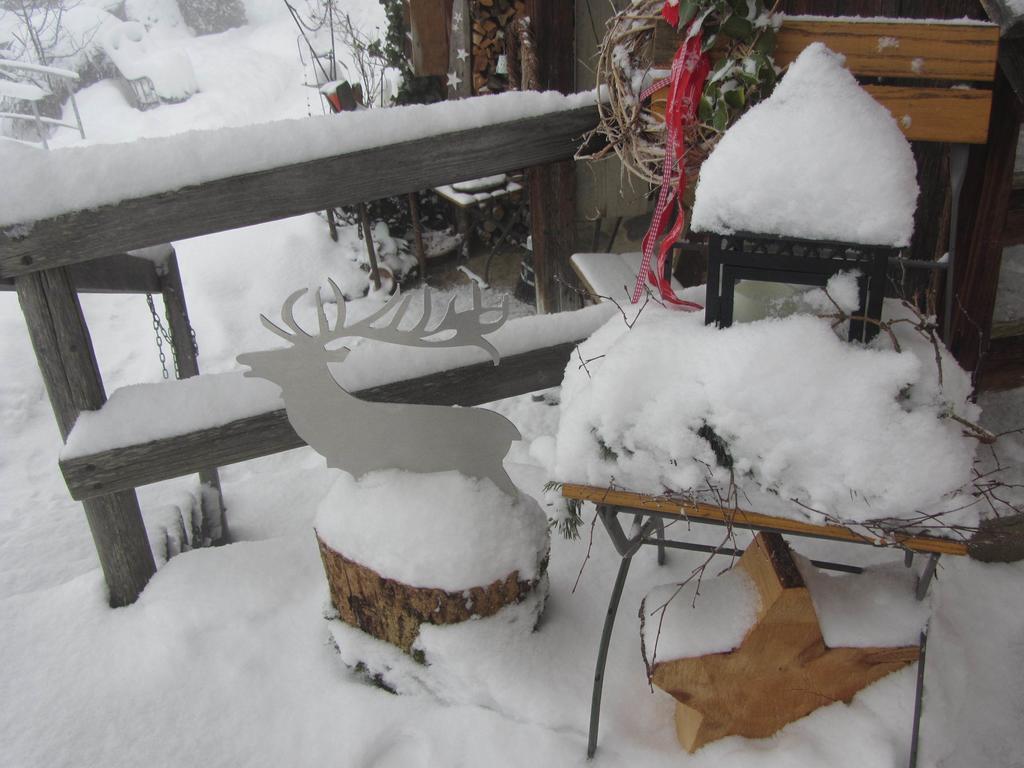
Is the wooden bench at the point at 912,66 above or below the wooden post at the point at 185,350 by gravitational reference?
above

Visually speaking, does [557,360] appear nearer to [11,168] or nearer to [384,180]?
[384,180]

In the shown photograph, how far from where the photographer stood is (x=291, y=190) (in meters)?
2.03

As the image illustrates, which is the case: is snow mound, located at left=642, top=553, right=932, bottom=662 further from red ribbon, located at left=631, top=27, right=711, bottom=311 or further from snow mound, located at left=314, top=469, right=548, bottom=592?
red ribbon, located at left=631, top=27, right=711, bottom=311

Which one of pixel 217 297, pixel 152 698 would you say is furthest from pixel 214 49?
pixel 152 698

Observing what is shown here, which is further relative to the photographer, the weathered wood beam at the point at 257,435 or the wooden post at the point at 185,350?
the wooden post at the point at 185,350

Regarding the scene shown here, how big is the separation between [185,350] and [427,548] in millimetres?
1835

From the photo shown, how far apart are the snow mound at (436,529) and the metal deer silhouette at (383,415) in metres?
0.05

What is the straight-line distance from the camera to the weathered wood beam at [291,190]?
192 centimetres

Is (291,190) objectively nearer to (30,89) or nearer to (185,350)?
(185,350)

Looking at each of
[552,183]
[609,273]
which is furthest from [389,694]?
[552,183]

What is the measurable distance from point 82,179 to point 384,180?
771 mm

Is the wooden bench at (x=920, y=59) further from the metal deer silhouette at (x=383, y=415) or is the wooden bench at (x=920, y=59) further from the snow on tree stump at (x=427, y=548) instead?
the snow on tree stump at (x=427, y=548)

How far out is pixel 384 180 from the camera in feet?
6.95

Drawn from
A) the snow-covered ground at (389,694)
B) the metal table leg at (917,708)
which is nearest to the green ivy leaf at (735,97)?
the snow-covered ground at (389,694)
